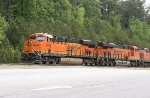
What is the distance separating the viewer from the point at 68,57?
40312 millimetres

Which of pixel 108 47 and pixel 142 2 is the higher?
pixel 142 2

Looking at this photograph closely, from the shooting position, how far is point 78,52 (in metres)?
42.6

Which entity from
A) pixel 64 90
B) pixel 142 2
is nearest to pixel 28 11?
pixel 64 90

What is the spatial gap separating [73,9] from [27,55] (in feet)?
141

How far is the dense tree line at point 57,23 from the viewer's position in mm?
48594

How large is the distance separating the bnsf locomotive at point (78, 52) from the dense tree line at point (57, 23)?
14.7 ft

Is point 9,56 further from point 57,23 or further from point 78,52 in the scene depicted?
point 57,23

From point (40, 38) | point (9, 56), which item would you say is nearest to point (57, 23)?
point (9, 56)

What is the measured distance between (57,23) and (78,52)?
1802cm

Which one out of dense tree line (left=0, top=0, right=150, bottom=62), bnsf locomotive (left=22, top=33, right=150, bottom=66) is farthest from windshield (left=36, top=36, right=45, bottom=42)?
dense tree line (left=0, top=0, right=150, bottom=62)

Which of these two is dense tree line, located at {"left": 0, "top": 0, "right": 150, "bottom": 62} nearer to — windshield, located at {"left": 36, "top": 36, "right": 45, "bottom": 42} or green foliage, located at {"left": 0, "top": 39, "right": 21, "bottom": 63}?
green foliage, located at {"left": 0, "top": 39, "right": 21, "bottom": 63}

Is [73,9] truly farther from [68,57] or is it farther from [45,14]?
[68,57]

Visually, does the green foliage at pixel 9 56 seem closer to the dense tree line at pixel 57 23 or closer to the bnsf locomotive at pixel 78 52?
the dense tree line at pixel 57 23

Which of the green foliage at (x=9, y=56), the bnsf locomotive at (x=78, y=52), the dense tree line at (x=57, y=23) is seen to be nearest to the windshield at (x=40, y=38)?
the bnsf locomotive at (x=78, y=52)
